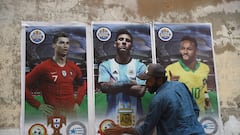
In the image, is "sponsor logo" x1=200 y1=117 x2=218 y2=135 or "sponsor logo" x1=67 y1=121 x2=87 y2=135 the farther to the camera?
"sponsor logo" x1=200 y1=117 x2=218 y2=135

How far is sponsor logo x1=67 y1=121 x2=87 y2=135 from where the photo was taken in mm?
2742

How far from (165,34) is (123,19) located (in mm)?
345

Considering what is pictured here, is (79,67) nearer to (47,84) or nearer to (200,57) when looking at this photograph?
(47,84)

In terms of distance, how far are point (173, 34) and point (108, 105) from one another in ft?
2.48

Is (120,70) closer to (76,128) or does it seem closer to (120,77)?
(120,77)

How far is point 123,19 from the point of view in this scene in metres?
2.97

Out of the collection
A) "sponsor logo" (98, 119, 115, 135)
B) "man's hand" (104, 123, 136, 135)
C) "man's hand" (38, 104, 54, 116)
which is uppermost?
"man's hand" (38, 104, 54, 116)

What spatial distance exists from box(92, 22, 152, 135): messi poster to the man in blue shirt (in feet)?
0.81

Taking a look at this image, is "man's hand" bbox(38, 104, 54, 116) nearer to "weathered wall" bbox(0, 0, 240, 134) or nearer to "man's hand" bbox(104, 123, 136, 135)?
"weathered wall" bbox(0, 0, 240, 134)

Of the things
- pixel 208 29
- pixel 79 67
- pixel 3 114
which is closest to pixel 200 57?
pixel 208 29

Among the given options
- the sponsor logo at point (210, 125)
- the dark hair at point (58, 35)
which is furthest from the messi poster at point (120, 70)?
the sponsor logo at point (210, 125)

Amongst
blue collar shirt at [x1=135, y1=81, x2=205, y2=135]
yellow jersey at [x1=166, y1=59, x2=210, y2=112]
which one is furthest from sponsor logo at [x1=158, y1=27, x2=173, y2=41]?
blue collar shirt at [x1=135, y1=81, x2=205, y2=135]

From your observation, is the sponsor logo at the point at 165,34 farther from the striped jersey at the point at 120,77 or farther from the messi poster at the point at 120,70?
the striped jersey at the point at 120,77

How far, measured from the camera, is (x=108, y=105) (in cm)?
281
